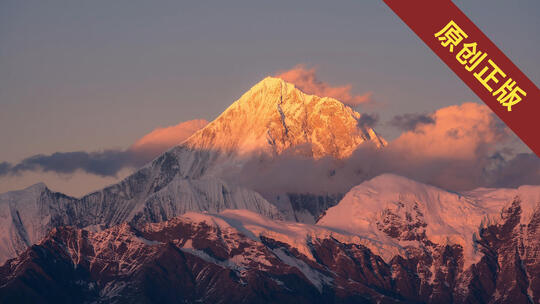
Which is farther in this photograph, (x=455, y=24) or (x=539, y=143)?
(x=455, y=24)

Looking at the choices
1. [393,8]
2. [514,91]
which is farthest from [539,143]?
[393,8]

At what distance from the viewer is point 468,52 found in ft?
414

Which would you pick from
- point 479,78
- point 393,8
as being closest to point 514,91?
point 479,78

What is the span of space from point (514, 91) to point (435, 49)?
7988 millimetres

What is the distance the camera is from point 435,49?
124 meters

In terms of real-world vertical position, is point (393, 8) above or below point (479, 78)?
above

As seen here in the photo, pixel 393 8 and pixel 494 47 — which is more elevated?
pixel 393 8

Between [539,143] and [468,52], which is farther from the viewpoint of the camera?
[468,52]

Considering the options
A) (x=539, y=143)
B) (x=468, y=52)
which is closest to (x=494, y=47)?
(x=468, y=52)

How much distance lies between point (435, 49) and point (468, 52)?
383 centimetres

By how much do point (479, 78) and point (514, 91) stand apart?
136 inches

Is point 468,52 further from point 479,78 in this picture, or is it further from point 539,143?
point 539,143

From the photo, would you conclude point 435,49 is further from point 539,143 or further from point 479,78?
point 539,143

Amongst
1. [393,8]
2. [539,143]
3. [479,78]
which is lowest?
[539,143]
